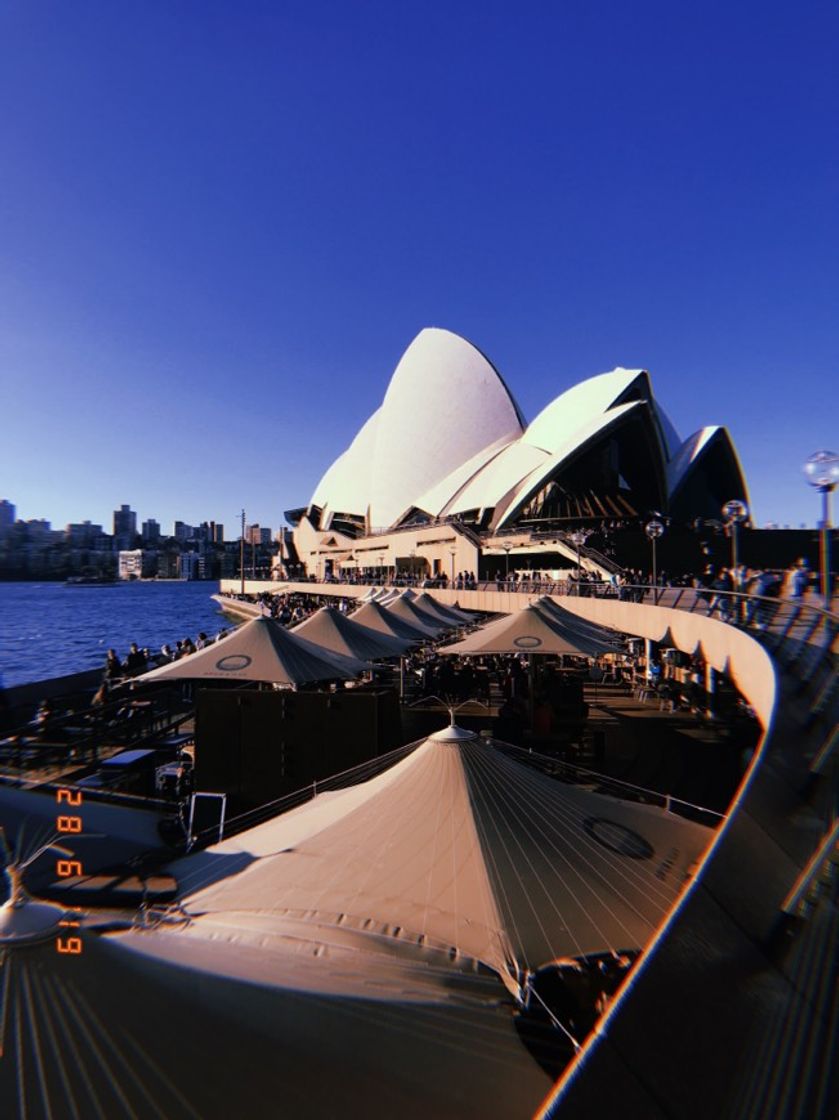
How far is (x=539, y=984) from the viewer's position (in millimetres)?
2578


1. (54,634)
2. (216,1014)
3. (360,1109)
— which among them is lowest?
(54,634)

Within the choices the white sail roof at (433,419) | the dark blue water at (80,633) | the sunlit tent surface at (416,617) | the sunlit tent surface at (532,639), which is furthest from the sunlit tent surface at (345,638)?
the white sail roof at (433,419)

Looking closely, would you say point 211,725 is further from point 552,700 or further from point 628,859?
point 552,700

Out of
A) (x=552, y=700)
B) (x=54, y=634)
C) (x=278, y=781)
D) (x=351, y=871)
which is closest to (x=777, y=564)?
(x=552, y=700)

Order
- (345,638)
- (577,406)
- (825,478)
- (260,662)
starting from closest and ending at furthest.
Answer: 1. (825,478)
2. (260,662)
3. (345,638)
4. (577,406)

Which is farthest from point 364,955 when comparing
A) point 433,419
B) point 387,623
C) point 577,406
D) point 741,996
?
point 433,419

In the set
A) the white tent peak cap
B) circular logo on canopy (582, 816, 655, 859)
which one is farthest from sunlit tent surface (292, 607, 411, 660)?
circular logo on canopy (582, 816, 655, 859)

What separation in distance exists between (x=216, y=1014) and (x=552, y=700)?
27.2 ft

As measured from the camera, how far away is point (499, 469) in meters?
41.7

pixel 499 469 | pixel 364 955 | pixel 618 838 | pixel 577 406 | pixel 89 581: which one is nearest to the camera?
pixel 364 955

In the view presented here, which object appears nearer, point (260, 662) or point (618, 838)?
point (618, 838)

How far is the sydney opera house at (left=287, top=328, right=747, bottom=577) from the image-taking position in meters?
34.8

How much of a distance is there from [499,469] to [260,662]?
117ft

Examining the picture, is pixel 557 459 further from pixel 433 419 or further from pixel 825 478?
pixel 825 478
